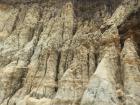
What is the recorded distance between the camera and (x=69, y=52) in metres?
42.0

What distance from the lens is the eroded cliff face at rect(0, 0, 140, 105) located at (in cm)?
3297

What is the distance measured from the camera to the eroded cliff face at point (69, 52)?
108 feet

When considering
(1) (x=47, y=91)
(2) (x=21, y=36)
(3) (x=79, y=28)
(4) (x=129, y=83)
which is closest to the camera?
(4) (x=129, y=83)

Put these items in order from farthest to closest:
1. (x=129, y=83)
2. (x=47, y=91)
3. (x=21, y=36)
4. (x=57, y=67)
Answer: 1. (x=21, y=36)
2. (x=57, y=67)
3. (x=47, y=91)
4. (x=129, y=83)

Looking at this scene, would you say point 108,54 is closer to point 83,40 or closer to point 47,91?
point 83,40

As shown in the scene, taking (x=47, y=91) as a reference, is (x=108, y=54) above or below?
above

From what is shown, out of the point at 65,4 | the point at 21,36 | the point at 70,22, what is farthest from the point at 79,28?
the point at 21,36

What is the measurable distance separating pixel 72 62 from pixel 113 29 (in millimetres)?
5929

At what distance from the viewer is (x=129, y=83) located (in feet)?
105

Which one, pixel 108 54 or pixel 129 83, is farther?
pixel 108 54

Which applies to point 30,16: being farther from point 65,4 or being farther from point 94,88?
point 94,88

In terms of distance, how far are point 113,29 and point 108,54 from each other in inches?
117

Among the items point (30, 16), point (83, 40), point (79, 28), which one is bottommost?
point (83, 40)

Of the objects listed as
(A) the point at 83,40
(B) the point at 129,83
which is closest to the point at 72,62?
(A) the point at 83,40
